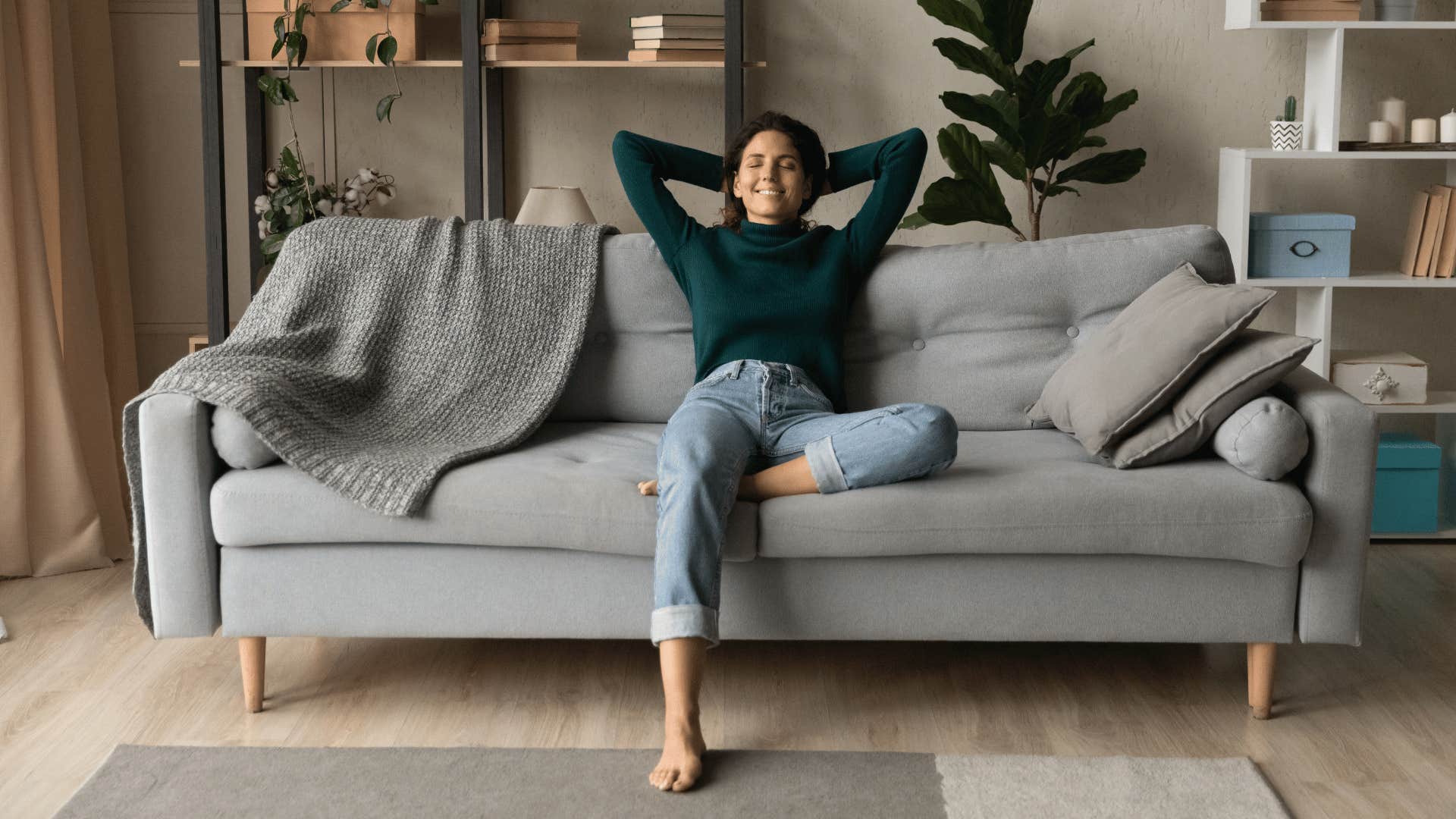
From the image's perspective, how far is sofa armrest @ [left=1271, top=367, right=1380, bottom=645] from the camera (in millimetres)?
2154

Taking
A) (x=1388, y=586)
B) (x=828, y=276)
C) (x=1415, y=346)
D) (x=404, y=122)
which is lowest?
(x=1388, y=586)

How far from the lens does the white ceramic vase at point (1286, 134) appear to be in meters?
3.44

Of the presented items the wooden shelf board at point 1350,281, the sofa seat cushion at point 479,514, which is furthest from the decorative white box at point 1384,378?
the sofa seat cushion at point 479,514

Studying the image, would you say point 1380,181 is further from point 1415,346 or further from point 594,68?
point 594,68

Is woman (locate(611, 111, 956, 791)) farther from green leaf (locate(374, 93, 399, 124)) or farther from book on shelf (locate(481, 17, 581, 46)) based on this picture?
green leaf (locate(374, 93, 399, 124))

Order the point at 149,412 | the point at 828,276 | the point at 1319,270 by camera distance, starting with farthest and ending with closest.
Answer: the point at 1319,270
the point at 828,276
the point at 149,412

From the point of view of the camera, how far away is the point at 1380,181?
3779mm

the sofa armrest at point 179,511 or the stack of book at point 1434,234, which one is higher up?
the stack of book at point 1434,234

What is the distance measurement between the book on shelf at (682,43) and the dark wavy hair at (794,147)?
2.60ft

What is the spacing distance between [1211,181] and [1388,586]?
4.28 ft

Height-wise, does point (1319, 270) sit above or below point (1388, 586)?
above

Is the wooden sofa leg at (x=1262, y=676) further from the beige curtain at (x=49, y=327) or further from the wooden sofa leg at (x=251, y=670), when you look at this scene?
the beige curtain at (x=49, y=327)

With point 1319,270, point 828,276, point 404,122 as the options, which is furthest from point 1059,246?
point 404,122

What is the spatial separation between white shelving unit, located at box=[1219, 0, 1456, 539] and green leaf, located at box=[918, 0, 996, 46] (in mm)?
638
